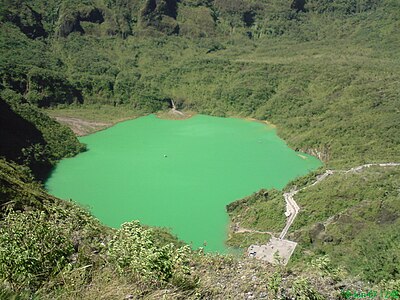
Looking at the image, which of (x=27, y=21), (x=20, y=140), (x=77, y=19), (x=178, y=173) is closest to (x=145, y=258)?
(x=178, y=173)

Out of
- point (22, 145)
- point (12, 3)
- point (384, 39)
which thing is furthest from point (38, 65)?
point (384, 39)

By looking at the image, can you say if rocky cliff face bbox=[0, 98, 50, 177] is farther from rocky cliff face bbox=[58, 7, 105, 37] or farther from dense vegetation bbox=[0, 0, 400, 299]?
rocky cliff face bbox=[58, 7, 105, 37]

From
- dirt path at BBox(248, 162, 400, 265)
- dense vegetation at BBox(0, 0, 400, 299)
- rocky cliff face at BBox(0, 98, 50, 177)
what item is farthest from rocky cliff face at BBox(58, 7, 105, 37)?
dirt path at BBox(248, 162, 400, 265)

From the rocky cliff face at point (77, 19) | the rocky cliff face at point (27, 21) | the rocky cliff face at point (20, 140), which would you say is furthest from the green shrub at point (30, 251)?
the rocky cliff face at point (77, 19)

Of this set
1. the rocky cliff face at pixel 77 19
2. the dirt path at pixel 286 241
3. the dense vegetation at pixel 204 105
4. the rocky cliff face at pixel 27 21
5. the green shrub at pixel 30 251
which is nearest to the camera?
the green shrub at pixel 30 251

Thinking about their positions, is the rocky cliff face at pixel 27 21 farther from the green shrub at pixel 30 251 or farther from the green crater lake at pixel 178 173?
the green shrub at pixel 30 251

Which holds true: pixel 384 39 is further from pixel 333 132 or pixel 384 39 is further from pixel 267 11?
pixel 333 132

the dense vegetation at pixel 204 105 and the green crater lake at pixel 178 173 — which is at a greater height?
the dense vegetation at pixel 204 105
